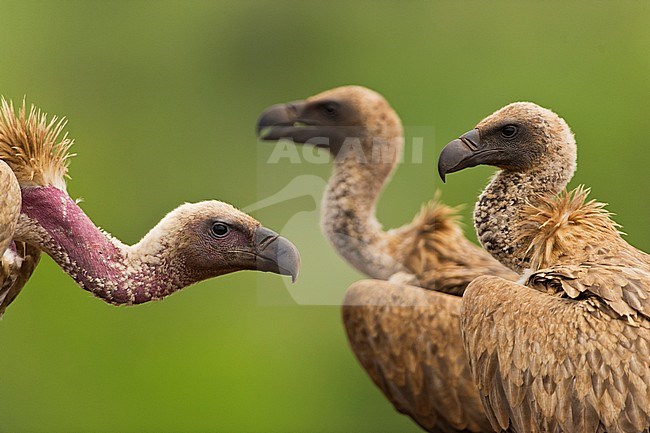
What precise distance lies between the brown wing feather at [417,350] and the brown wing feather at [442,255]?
12cm

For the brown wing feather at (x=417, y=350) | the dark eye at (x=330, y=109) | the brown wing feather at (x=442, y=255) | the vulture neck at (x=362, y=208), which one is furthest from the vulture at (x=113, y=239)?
the dark eye at (x=330, y=109)

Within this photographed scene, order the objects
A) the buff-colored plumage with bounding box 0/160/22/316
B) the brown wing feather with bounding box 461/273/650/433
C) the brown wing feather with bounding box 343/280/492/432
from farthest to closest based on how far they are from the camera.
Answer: the brown wing feather with bounding box 343/280/492/432 → the buff-colored plumage with bounding box 0/160/22/316 → the brown wing feather with bounding box 461/273/650/433

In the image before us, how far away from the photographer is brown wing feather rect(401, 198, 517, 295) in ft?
14.4

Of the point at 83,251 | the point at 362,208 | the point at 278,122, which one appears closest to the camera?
the point at 83,251

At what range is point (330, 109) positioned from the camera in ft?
17.2

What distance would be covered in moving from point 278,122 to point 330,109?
27 centimetres

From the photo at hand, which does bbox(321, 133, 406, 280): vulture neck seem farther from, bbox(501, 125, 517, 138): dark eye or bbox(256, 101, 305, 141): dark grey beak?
bbox(501, 125, 517, 138): dark eye

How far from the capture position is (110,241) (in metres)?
3.37

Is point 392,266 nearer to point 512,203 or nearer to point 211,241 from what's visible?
point 512,203

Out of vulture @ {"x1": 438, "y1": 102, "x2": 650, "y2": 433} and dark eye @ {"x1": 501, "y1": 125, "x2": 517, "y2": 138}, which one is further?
dark eye @ {"x1": 501, "y1": 125, "x2": 517, "y2": 138}

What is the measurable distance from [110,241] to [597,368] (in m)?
1.52

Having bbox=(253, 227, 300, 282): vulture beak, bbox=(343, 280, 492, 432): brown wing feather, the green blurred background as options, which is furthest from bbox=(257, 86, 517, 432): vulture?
the green blurred background


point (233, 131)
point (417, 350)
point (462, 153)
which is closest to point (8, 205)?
point (462, 153)

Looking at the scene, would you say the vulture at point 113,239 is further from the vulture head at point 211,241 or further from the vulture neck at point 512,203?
the vulture neck at point 512,203
